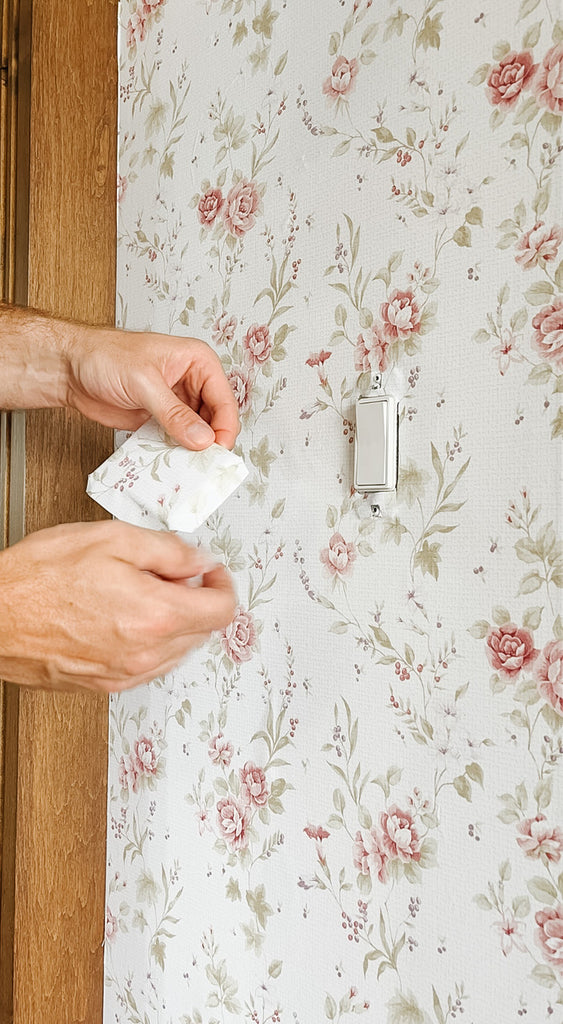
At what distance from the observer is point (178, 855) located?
4.07 ft

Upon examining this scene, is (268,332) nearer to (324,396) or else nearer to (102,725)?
(324,396)

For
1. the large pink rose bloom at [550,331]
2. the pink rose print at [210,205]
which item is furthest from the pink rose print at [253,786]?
the pink rose print at [210,205]

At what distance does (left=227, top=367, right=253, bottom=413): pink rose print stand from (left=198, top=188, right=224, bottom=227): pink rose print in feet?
0.71

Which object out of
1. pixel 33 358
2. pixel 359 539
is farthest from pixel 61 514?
pixel 359 539

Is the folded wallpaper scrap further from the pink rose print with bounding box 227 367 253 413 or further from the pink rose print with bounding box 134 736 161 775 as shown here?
the pink rose print with bounding box 134 736 161 775

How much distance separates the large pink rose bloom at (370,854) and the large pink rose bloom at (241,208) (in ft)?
2.42

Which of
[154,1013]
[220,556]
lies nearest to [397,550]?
[220,556]

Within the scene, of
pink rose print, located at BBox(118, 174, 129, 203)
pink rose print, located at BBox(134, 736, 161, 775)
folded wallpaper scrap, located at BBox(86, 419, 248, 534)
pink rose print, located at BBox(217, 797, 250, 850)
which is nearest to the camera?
folded wallpaper scrap, located at BBox(86, 419, 248, 534)

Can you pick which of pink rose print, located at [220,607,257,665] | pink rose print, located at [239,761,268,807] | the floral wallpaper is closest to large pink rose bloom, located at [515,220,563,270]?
the floral wallpaper

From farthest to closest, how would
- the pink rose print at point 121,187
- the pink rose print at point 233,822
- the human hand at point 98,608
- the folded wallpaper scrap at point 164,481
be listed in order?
the pink rose print at point 121,187
the pink rose print at point 233,822
the folded wallpaper scrap at point 164,481
the human hand at point 98,608

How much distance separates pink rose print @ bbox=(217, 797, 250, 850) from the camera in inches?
44.8

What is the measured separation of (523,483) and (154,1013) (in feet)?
2.99

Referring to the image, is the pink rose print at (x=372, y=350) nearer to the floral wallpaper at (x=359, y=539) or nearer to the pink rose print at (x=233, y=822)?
the floral wallpaper at (x=359, y=539)

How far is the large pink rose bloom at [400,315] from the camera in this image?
3.14 ft
